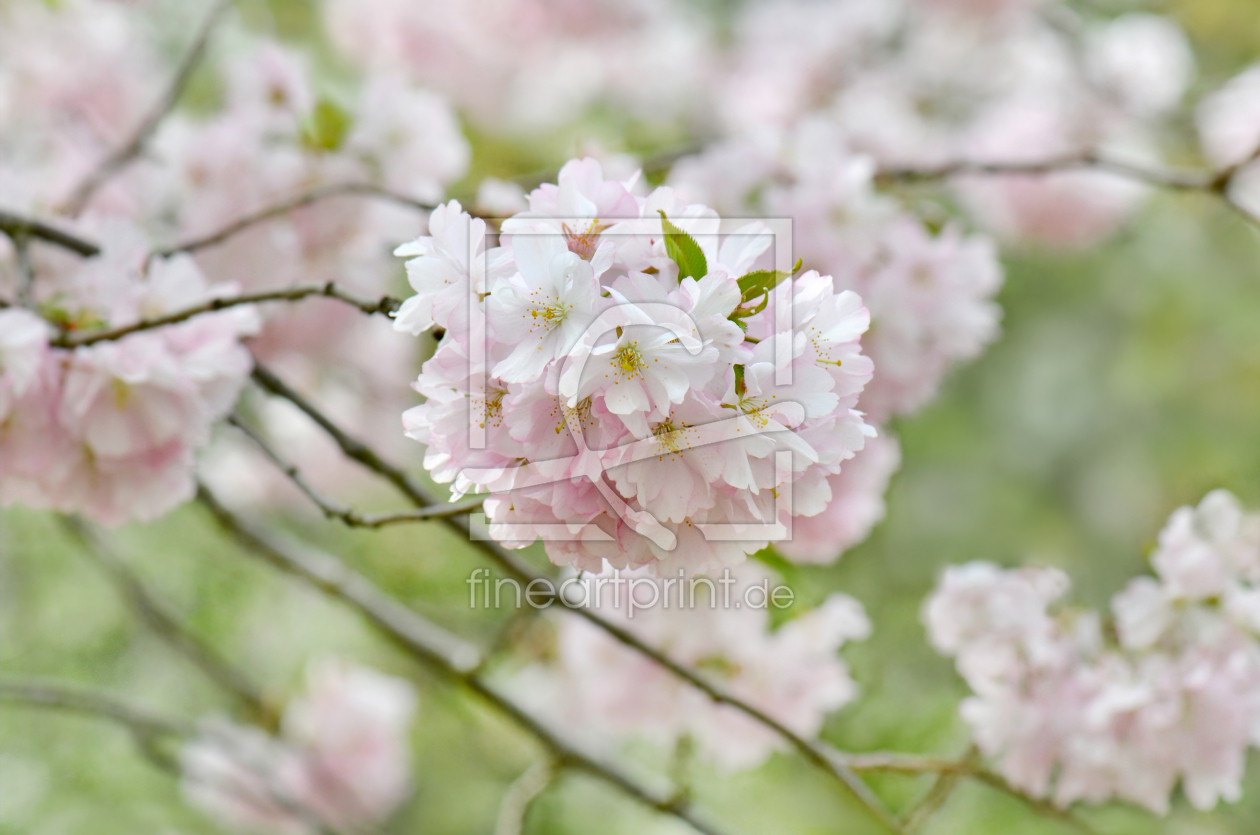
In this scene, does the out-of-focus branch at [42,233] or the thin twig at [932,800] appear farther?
the thin twig at [932,800]

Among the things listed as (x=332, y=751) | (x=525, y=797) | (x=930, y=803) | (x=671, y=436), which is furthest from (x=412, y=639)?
(x=332, y=751)

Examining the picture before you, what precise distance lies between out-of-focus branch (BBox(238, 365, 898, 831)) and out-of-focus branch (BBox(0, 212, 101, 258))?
0.18 m

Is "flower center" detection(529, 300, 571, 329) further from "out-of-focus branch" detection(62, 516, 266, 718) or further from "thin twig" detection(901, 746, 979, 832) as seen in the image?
"out-of-focus branch" detection(62, 516, 266, 718)

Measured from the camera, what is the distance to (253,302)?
2.23 feet

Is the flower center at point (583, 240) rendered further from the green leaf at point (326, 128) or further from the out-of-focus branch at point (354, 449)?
the green leaf at point (326, 128)

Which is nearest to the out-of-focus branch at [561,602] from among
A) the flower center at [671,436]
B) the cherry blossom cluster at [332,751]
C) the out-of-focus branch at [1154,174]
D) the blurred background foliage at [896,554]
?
the flower center at [671,436]

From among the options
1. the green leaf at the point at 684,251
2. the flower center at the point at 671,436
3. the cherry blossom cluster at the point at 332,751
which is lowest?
the cherry blossom cluster at the point at 332,751

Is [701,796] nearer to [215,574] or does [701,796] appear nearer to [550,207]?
[215,574]

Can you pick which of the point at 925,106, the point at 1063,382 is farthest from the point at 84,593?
the point at 1063,382

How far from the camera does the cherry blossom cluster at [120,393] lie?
76cm

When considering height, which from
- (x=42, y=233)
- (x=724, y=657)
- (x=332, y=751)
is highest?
(x=42, y=233)

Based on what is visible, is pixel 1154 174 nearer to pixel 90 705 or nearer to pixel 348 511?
pixel 348 511

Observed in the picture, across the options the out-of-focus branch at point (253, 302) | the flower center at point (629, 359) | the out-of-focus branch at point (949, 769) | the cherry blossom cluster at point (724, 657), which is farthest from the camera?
the cherry blossom cluster at point (724, 657)

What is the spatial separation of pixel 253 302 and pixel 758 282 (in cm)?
36
